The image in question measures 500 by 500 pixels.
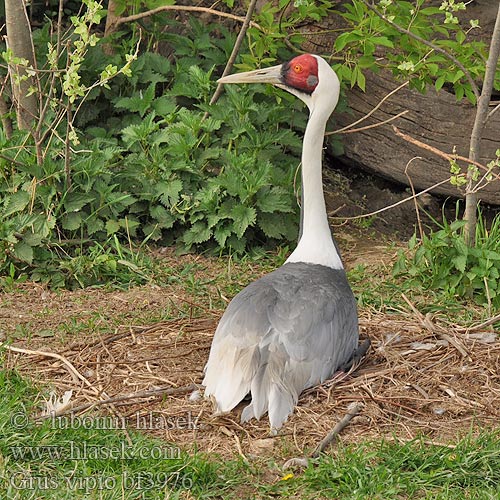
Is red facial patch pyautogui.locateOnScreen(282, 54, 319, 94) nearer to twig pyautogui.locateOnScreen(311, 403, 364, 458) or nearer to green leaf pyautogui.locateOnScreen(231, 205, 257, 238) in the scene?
green leaf pyautogui.locateOnScreen(231, 205, 257, 238)

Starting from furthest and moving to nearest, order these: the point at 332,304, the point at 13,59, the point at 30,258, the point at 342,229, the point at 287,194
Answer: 1. the point at 342,229
2. the point at 287,194
3. the point at 30,258
4. the point at 13,59
5. the point at 332,304

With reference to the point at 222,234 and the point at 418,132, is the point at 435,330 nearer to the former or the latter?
the point at 222,234

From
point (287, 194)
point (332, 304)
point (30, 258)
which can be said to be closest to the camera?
point (332, 304)

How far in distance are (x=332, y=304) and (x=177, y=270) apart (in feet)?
6.24

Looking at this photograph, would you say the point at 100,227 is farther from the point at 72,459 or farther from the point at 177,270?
the point at 72,459

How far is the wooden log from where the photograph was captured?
27.2 feet

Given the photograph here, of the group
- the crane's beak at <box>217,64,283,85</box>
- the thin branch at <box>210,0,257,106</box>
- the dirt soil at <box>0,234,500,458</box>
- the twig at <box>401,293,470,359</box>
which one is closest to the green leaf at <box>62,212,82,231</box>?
the dirt soil at <box>0,234,500,458</box>

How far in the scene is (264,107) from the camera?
7.62 metres

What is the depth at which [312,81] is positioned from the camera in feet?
19.8

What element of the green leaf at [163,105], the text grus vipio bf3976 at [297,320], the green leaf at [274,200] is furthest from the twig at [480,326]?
the green leaf at [163,105]

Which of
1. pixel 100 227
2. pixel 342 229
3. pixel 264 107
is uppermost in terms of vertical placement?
pixel 264 107

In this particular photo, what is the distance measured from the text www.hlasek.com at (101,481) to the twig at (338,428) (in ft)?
2.03

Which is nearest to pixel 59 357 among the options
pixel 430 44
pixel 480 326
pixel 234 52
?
pixel 480 326

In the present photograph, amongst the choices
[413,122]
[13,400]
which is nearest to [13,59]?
[13,400]
